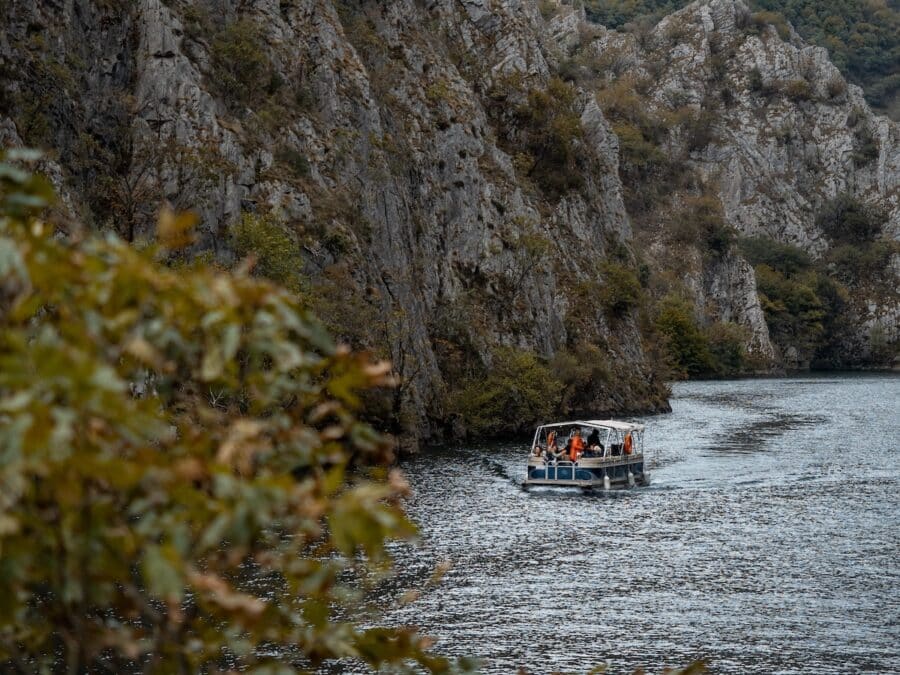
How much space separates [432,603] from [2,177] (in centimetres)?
2166

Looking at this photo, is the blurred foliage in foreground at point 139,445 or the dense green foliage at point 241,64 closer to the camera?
the blurred foliage in foreground at point 139,445

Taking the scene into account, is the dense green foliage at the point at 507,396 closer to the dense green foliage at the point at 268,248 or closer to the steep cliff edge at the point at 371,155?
the steep cliff edge at the point at 371,155

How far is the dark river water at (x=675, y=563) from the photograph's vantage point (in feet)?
70.2

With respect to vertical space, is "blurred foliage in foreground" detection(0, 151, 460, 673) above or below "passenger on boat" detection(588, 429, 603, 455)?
above

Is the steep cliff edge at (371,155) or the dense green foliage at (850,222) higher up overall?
the dense green foliage at (850,222)

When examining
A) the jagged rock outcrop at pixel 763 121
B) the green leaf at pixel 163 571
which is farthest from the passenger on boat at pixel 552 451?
the jagged rock outcrop at pixel 763 121

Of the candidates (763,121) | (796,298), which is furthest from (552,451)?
(763,121)

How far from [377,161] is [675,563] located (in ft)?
129

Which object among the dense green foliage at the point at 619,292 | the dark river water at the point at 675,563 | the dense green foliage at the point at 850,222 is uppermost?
the dense green foliage at the point at 850,222

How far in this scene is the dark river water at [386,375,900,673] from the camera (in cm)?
2141

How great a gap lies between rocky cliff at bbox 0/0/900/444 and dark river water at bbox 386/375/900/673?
12.0m

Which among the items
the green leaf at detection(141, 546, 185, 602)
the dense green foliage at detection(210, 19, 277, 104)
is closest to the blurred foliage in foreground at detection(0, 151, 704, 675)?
the green leaf at detection(141, 546, 185, 602)

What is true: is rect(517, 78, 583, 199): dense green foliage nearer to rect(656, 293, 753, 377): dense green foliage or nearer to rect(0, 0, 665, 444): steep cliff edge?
rect(0, 0, 665, 444): steep cliff edge

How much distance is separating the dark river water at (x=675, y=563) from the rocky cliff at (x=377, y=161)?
12.0 metres
